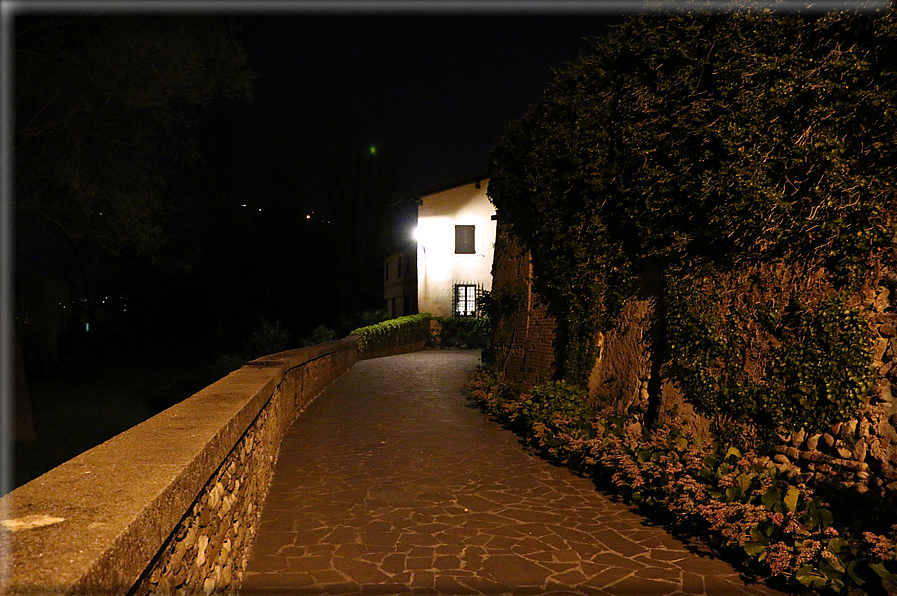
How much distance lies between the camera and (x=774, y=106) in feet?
20.4

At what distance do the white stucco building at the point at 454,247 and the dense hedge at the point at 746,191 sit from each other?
1869cm

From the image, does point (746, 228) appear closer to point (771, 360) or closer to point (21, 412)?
point (771, 360)

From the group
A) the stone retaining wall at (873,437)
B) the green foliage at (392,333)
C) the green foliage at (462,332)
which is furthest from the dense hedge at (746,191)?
the green foliage at (462,332)

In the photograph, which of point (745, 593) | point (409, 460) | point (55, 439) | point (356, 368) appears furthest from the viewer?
point (356, 368)

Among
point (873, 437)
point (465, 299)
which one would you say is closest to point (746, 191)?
point (873, 437)

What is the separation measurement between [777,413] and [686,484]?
52.5 inches

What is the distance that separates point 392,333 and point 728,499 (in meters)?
19.2

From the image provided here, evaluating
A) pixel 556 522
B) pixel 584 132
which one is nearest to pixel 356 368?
pixel 584 132

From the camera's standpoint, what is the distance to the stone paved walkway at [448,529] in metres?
4.47

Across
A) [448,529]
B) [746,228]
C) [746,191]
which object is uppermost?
[746,191]

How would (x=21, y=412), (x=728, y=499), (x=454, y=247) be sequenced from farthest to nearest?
(x=454, y=247)
(x=21, y=412)
(x=728, y=499)

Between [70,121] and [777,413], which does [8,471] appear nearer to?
[70,121]

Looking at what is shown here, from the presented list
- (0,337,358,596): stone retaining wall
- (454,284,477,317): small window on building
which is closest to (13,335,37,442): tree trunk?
(0,337,358,596): stone retaining wall

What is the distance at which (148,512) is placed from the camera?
2174 millimetres
